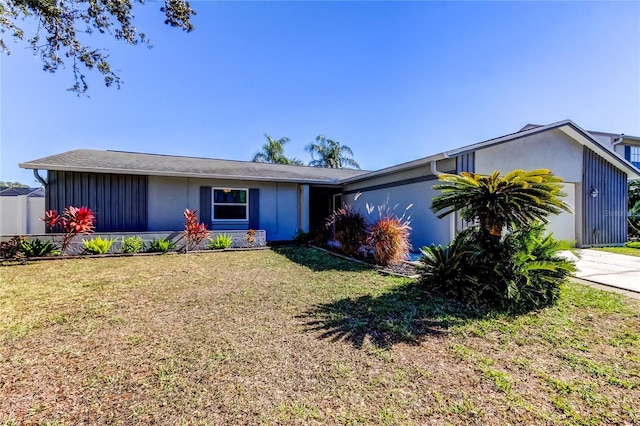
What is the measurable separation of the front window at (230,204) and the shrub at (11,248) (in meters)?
5.67

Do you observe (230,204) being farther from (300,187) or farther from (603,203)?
(603,203)

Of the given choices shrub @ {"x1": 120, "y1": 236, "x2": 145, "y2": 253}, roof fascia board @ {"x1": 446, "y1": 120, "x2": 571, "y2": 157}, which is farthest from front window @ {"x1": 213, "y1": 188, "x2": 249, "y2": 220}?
roof fascia board @ {"x1": 446, "y1": 120, "x2": 571, "y2": 157}

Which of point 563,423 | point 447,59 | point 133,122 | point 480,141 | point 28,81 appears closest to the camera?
point 563,423

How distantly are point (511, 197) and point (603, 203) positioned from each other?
33.6ft

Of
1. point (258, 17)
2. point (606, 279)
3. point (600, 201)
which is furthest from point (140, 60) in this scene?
point (600, 201)

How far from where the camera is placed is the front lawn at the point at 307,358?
2164 mm

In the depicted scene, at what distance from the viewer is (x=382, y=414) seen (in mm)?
2111

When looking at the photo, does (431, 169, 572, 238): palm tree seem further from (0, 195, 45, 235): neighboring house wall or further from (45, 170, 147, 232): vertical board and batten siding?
(0, 195, 45, 235): neighboring house wall

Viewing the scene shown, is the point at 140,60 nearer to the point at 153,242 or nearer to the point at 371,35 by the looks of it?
the point at 153,242

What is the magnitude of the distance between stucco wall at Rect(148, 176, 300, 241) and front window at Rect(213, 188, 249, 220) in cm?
22

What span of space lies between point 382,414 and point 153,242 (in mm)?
9739

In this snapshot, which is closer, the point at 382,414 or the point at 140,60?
the point at 382,414

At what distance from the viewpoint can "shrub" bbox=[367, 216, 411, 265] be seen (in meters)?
7.28

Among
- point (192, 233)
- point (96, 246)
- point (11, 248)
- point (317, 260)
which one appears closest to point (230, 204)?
point (192, 233)
